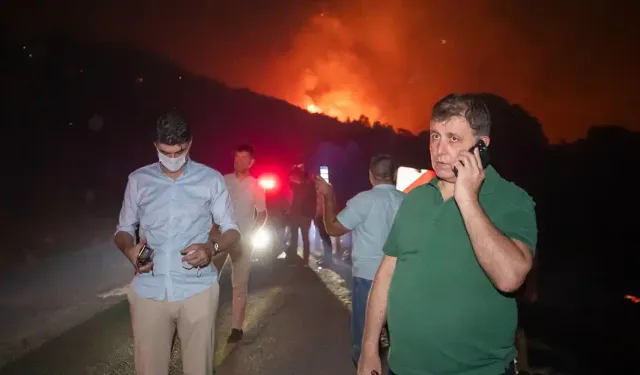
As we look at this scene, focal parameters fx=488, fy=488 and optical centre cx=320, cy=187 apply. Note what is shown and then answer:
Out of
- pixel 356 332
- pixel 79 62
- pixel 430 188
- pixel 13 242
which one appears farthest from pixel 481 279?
pixel 79 62

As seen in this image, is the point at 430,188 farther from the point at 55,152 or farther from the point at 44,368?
the point at 55,152

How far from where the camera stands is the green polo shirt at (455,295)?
2162 mm

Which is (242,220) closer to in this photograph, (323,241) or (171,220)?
(171,220)

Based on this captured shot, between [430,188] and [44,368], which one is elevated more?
[430,188]

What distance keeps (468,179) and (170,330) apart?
8.28ft

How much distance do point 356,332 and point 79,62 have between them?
4343 centimetres

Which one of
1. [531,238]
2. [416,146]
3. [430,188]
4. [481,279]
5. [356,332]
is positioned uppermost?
[416,146]

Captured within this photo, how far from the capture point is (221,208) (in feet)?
12.1

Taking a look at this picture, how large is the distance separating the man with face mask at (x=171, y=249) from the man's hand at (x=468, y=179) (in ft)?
6.36

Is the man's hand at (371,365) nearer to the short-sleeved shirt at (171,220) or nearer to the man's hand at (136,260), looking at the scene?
the short-sleeved shirt at (171,220)

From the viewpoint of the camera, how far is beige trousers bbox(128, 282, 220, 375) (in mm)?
3439

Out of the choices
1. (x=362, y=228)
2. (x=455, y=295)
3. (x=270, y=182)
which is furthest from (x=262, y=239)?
(x=455, y=295)

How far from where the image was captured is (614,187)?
35531 mm

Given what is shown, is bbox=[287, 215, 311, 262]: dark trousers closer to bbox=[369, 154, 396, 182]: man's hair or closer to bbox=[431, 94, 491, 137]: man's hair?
bbox=[369, 154, 396, 182]: man's hair
